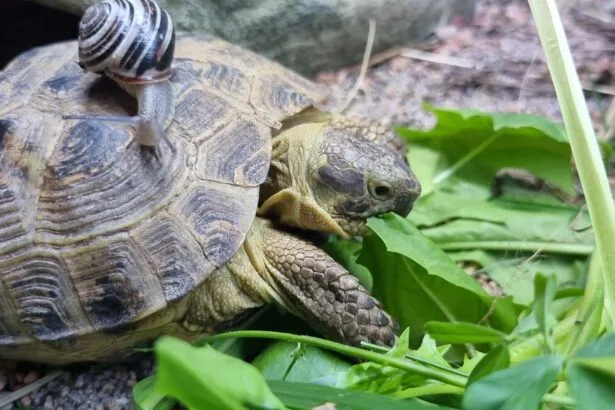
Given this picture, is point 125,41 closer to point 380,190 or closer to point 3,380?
point 380,190

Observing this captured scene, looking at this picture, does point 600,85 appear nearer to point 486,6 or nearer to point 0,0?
point 486,6

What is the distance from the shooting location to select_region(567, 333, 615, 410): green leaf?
3.65ft

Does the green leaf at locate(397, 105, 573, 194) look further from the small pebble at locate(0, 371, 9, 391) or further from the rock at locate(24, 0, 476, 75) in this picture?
the small pebble at locate(0, 371, 9, 391)

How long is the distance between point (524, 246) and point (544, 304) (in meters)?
1.01

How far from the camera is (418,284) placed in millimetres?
1965

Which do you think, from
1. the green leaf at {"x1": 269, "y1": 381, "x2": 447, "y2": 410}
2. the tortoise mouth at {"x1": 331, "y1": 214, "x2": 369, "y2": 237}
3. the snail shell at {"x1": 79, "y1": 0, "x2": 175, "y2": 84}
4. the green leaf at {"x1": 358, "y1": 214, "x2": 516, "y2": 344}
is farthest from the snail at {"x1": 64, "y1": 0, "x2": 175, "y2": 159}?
the green leaf at {"x1": 269, "y1": 381, "x2": 447, "y2": 410}

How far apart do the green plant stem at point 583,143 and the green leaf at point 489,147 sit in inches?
24.4

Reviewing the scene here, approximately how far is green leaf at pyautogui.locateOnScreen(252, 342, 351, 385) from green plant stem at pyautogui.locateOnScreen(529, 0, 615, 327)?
66cm

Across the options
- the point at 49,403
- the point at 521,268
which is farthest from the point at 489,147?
the point at 49,403

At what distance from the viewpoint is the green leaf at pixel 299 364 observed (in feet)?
5.77

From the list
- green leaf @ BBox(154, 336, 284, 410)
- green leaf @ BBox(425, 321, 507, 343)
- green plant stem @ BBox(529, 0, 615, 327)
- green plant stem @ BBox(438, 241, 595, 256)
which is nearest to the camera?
green leaf @ BBox(154, 336, 284, 410)

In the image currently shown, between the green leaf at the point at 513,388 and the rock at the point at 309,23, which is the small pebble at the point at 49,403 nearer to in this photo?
the green leaf at the point at 513,388

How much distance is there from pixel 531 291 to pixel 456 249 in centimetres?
29

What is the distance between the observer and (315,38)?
3.13m
